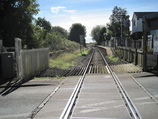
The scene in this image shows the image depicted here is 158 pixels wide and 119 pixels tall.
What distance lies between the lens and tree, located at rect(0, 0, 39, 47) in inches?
640

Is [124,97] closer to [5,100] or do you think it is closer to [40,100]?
[40,100]

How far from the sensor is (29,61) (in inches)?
413

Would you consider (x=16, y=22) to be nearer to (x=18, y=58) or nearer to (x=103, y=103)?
(x=18, y=58)

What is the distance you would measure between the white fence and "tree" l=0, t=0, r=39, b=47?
15.3 ft

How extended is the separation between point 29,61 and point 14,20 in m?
7.63

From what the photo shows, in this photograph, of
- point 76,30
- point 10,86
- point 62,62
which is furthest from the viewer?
point 76,30

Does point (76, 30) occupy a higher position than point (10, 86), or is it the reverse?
point (76, 30)

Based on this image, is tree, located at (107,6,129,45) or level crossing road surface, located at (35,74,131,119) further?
tree, located at (107,6,129,45)

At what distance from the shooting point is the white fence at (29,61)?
931 cm

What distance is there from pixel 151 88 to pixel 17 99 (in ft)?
16.1

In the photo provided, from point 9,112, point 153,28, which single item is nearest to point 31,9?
point 9,112

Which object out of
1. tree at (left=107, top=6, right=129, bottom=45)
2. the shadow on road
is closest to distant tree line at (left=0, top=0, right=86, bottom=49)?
the shadow on road

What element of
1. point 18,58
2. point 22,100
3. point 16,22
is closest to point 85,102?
point 22,100

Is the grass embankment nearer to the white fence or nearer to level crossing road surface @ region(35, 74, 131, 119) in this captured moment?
the white fence
